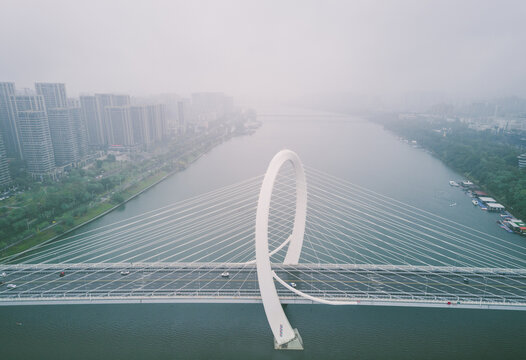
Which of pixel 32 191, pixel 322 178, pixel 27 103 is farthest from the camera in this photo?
pixel 27 103

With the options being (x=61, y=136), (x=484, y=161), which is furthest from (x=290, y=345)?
(x=61, y=136)

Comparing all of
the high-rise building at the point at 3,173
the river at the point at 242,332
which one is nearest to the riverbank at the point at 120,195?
the river at the point at 242,332

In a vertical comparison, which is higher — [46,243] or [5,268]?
[5,268]

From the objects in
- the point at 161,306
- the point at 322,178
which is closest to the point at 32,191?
the point at 161,306

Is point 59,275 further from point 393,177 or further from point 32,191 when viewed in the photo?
point 393,177

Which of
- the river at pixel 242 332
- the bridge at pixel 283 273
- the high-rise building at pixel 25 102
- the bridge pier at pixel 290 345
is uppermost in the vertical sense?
the high-rise building at pixel 25 102

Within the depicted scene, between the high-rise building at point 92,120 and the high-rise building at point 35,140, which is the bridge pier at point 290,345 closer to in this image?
the high-rise building at point 35,140
